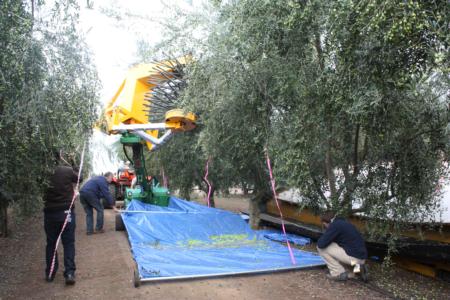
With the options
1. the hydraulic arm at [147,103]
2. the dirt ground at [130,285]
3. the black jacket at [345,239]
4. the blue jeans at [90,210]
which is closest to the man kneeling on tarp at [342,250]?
the black jacket at [345,239]

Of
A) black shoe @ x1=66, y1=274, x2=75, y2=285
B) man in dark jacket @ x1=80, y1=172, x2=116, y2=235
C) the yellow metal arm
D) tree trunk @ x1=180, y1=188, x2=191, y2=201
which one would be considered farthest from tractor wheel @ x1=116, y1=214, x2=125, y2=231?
tree trunk @ x1=180, y1=188, x2=191, y2=201

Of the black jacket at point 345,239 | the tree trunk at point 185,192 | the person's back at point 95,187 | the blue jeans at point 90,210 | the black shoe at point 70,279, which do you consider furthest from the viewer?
the tree trunk at point 185,192

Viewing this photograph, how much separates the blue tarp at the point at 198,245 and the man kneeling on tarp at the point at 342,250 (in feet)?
1.69

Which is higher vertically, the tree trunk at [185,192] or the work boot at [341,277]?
the tree trunk at [185,192]

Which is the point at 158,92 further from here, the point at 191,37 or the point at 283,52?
the point at 283,52

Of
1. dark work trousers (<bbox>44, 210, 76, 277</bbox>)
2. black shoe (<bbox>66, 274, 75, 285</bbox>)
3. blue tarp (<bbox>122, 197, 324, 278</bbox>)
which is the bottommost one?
black shoe (<bbox>66, 274, 75, 285</bbox>)

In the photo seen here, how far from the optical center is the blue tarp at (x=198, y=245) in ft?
20.5

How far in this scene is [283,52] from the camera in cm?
601

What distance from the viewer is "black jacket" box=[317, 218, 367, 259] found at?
6.06 metres

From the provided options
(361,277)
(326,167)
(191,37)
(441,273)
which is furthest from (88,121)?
(441,273)

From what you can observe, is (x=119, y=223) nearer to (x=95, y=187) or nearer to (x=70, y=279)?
(x=95, y=187)

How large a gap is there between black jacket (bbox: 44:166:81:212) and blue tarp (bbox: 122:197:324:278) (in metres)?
1.38

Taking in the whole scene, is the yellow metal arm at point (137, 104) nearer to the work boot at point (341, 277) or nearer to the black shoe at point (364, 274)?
the work boot at point (341, 277)

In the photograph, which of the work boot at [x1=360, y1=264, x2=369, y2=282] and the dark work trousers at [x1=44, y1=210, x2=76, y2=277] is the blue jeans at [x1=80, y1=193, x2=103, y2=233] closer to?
the dark work trousers at [x1=44, y1=210, x2=76, y2=277]
